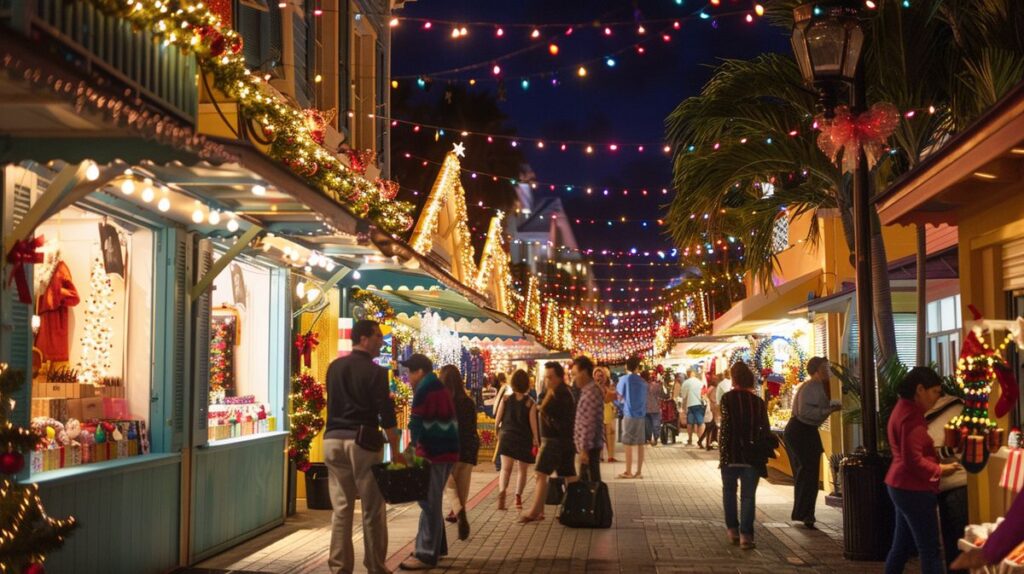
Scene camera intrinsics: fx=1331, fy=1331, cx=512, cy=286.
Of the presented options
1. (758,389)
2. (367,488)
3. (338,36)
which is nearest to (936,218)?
(367,488)

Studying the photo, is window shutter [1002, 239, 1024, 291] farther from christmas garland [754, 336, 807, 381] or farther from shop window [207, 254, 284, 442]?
christmas garland [754, 336, 807, 381]

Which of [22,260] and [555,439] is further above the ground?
[22,260]

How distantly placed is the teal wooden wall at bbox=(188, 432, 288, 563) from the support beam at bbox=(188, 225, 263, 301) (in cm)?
140

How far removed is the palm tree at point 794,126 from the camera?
45.6 feet

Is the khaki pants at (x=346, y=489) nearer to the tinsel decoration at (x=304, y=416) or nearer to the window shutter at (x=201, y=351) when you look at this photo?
the window shutter at (x=201, y=351)

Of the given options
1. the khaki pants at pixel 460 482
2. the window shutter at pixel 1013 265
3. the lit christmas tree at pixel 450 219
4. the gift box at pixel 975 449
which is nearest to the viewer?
the gift box at pixel 975 449

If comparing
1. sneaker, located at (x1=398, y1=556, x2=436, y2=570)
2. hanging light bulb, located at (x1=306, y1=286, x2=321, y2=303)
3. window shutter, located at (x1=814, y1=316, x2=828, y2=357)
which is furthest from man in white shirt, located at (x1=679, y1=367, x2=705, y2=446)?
→ sneaker, located at (x1=398, y1=556, x2=436, y2=570)

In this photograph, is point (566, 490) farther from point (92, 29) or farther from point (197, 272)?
point (92, 29)

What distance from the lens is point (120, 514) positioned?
9883 mm

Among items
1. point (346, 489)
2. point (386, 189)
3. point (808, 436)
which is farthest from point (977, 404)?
point (386, 189)

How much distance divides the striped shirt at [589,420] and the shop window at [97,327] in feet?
21.8

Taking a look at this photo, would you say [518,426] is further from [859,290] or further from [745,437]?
[859,290]

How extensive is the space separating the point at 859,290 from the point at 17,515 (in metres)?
7.72

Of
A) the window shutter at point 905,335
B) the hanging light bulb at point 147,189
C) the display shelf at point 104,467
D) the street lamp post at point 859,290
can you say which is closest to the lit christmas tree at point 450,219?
the window shutter at point 905,335
